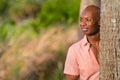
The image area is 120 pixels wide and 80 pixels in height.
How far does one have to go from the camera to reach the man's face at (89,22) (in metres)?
5.25

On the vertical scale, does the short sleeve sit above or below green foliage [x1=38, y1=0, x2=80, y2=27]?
above

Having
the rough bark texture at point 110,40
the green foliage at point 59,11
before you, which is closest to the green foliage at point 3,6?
the green foliage at point 59,11

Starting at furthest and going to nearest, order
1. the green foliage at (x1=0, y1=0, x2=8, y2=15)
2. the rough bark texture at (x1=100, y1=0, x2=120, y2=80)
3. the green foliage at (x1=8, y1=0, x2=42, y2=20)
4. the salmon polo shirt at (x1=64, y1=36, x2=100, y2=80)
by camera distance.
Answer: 1. the green foliage at (x1=0, y1=0, x2=8, y2=15)
2. the green foliage at (x1=8, y1=0, x2=42, y2=20)
3. the salmon polo shirt at (x1=64, y1=36, x2=100, y2=80)
4. the rough bark texture at (x1=100, y1=0, x2=120, y2=80)

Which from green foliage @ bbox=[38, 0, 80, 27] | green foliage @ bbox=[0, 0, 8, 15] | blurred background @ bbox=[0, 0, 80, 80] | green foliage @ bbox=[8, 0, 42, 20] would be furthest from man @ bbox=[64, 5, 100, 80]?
green foliage @ bbox=[0, 0, 8, 15]

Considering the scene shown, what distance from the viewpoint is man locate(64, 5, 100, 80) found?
524 centimetres

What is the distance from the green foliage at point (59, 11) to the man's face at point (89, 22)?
13.7 meters

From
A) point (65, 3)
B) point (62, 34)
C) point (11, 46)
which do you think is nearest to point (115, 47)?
point (11, 46)

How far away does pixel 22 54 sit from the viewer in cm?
1262

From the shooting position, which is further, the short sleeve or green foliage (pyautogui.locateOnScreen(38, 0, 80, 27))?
green foliage (pyautogui.locateOnScreen(38, 0, 80, 27))

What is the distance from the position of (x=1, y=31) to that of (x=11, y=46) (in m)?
0.99

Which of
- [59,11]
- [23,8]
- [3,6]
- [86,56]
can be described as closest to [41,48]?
[59,11]

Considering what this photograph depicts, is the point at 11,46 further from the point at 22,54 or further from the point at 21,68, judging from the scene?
the point at 21,68

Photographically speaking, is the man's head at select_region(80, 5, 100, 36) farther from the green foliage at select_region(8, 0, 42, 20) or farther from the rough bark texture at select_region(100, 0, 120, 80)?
the green foliage at select_region(8, 0, 42, 20)

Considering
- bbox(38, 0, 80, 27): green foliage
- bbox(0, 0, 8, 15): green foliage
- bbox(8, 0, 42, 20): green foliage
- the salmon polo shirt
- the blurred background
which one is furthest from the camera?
bbox(0, 0, 8, 15): green foliage
